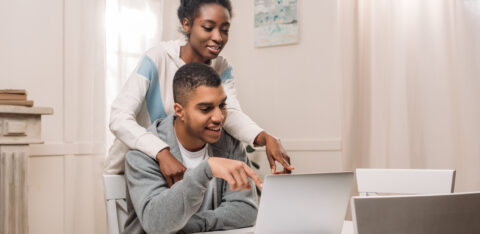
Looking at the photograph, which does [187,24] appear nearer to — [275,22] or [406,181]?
[406,181]

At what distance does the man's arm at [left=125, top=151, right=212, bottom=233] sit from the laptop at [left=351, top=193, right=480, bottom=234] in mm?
467

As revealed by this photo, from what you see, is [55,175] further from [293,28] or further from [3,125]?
[293,28]

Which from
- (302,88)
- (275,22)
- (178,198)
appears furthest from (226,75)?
(275,22)

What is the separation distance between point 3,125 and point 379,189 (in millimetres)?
1408

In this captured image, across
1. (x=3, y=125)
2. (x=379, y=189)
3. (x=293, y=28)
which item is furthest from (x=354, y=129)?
(x=3, y=125)

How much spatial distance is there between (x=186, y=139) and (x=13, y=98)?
2.86ft

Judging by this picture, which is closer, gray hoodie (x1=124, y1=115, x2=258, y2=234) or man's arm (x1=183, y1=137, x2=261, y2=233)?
gray hoodie (x1=124, y1=115, x2=258, y2=234)

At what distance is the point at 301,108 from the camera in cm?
326

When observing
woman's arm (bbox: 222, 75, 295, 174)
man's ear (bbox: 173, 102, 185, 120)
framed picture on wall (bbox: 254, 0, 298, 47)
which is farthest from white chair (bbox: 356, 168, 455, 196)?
framed picture on wall (bbox: 254, 0, 298, 47)

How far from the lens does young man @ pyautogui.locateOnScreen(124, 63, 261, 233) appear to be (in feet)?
3.56

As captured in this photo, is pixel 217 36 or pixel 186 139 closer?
pixel 186 139

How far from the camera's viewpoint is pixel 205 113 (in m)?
1.26

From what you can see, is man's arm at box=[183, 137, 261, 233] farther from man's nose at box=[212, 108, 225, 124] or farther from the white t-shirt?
man's nose at box=[212, 108, 225, 124]

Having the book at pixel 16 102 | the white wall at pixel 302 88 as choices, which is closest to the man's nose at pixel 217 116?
the book at pixel 16 102
